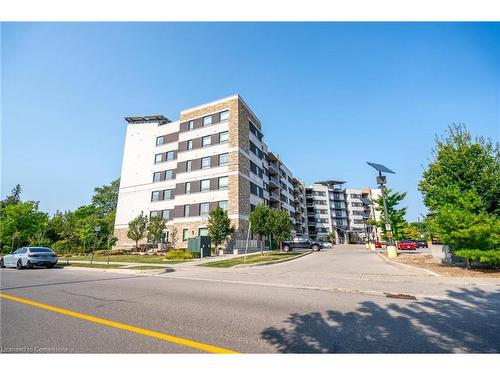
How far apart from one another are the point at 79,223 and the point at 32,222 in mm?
9117

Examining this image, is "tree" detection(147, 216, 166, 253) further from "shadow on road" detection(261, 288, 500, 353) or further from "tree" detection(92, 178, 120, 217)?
"tree" detection(92, 178, 120, 217)

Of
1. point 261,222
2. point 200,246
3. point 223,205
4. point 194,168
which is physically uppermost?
point 194,168

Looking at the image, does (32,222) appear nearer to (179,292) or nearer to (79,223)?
(79,223)

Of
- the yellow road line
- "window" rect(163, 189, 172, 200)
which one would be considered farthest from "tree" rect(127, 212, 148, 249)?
the yellow road line

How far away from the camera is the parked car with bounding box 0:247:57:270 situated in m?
17.2

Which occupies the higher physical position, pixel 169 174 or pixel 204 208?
pixel 169 174

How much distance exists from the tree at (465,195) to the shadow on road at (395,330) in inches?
237

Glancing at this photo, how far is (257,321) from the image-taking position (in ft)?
16.2

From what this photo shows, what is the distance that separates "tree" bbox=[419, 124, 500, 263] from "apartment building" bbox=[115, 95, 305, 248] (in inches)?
770

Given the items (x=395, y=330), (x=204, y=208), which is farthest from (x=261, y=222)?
(x=395, y=330)

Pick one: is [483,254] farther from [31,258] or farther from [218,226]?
[31,258]

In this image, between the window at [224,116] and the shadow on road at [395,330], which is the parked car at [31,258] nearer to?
the shadow on road at [395,330]

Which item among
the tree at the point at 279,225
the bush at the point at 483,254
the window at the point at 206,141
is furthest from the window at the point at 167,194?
the bush at the point at 483,254

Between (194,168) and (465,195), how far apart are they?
93.0 feet
